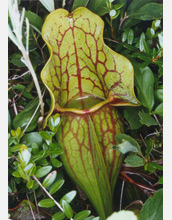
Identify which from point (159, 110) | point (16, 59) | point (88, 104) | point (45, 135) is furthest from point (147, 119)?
point (16, 59)

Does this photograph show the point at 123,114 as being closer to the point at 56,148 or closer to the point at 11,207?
the point at 56,148

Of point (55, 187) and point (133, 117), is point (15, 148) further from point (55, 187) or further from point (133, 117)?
point (133, 117)

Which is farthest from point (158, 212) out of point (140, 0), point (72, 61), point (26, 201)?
point (140, 0)

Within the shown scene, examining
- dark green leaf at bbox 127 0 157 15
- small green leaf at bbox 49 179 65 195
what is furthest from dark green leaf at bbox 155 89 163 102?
small green leaf at bbox 49 179 65 195

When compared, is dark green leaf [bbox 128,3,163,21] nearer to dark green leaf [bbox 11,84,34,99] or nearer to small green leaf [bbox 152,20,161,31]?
small green leaf [bbox 152,20,161,31]

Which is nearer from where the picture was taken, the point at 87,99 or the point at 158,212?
the point at 158,212

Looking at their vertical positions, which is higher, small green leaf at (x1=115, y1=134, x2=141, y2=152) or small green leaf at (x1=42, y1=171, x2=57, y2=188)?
small green leaf at (x1=115, y1=134, x2=141, y2=152)
